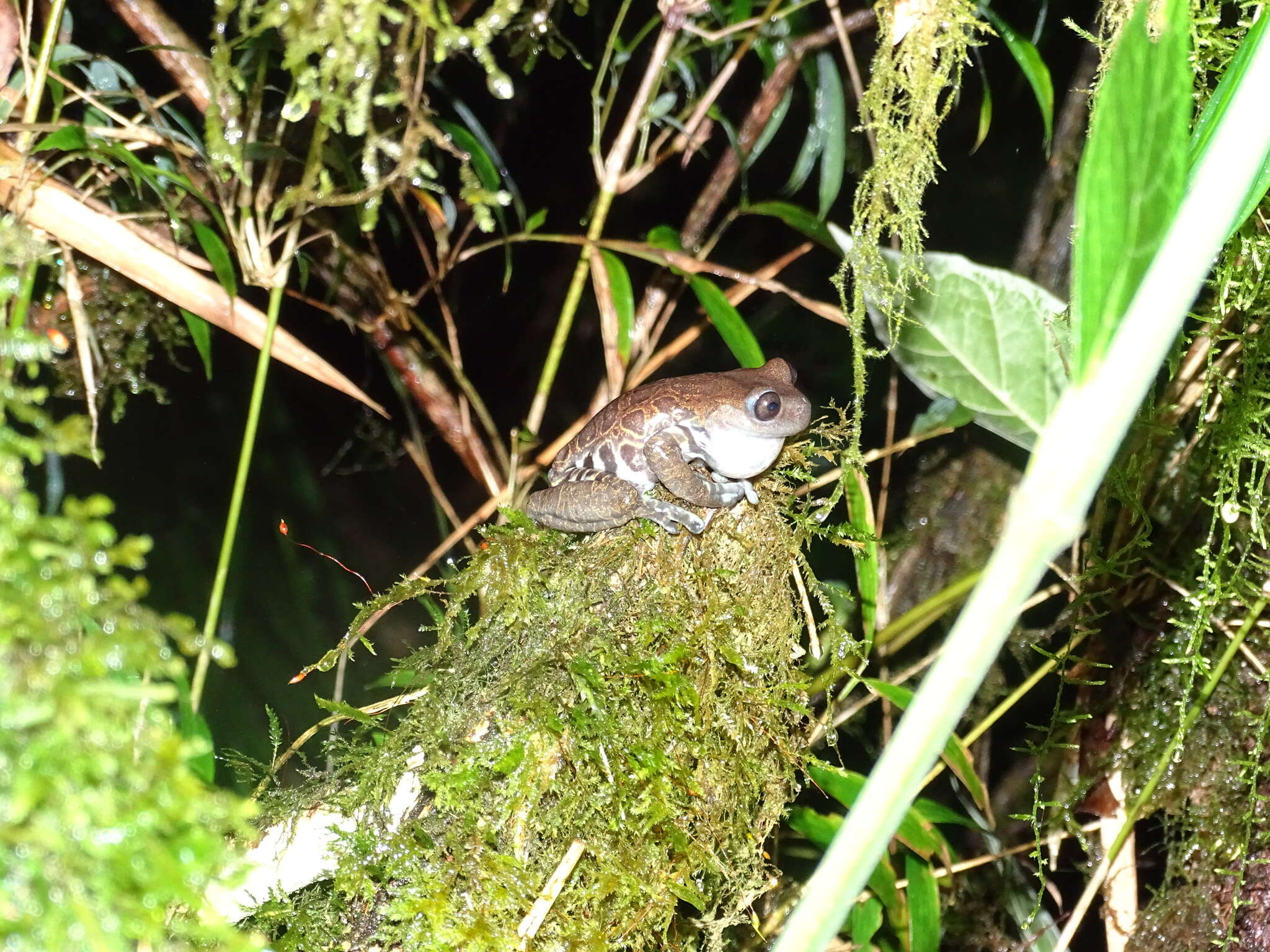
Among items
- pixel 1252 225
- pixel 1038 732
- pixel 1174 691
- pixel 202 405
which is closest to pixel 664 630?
pixel 1252 225

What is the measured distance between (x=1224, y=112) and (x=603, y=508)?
1.15 m

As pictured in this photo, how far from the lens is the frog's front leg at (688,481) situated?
5.50ft

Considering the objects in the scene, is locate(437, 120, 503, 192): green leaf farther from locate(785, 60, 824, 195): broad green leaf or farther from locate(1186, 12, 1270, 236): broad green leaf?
locate(1186, 12, 1270, 236): broad green leaf

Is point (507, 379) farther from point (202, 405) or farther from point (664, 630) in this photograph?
point (664, 630)

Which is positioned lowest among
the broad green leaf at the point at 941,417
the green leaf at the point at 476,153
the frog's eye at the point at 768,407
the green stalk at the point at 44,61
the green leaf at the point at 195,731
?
the green leaf at the point at 195,731

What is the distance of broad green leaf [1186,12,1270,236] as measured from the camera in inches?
33.2

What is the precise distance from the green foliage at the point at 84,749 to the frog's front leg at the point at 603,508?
99 centimetres

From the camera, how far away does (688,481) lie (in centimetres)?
168

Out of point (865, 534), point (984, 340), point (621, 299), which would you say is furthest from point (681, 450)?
point (984, 340)

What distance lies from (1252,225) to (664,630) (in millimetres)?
1313

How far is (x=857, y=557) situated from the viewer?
1.95 meters

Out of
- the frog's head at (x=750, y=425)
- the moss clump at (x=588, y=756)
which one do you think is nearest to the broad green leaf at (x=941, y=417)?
the frog's head at (x=750, y=425)

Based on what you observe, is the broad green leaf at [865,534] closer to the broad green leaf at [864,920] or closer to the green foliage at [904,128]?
the green foliage at [904,128]

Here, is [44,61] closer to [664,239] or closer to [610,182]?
[610,182]
